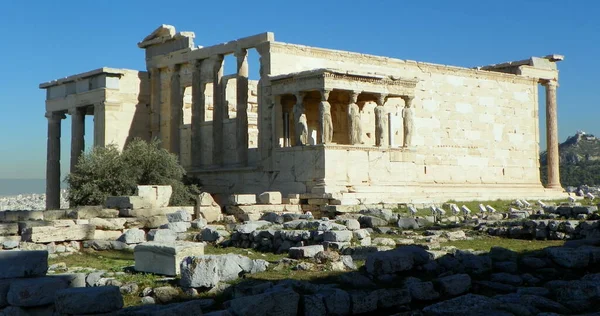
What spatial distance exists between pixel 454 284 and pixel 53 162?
2187 cm

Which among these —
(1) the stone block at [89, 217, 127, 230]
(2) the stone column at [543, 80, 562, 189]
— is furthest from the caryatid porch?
(2) the stone column at [543, 80, 562, 189]

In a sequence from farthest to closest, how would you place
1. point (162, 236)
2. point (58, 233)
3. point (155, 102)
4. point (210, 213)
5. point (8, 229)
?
1. point (155, 102)
2. point (210, 213)
3. point (8, 229)
4. point (162, 236)
5. point (58, 233)

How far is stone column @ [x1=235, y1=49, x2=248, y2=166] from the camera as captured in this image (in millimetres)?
23766

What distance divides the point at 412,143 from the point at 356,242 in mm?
12638

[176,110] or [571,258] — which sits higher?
[176,110]

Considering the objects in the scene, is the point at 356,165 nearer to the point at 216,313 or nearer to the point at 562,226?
the point at 562,226

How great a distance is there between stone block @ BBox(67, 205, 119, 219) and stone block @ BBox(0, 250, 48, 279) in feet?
26.3

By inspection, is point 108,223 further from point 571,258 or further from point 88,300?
point 571,258

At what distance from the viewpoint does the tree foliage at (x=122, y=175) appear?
20.9 m

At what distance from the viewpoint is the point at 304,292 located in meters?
7.75

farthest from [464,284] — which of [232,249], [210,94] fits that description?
[210,94]

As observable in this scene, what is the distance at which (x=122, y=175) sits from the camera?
825 inches

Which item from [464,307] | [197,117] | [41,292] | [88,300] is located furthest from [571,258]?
[197,117]

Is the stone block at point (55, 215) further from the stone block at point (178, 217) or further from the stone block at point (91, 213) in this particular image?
the stone block at point (178, 217)
